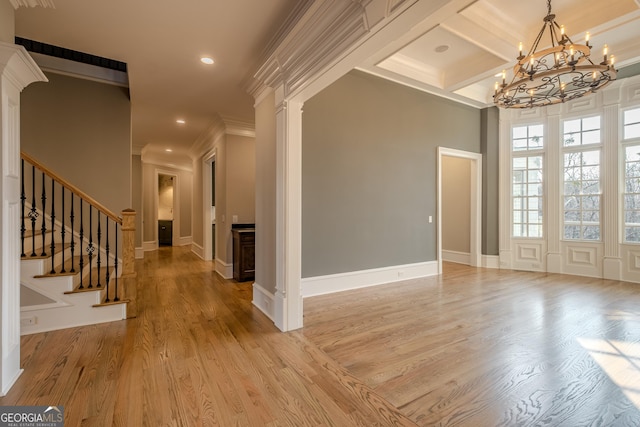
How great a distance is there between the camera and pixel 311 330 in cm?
295

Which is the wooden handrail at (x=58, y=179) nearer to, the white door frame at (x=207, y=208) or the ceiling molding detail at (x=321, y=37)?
the ceiling molding detail at (x=321, y=37)

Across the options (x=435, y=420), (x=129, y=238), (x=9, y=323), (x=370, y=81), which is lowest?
(x=435, y=420)

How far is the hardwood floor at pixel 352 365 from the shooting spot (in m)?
1.74

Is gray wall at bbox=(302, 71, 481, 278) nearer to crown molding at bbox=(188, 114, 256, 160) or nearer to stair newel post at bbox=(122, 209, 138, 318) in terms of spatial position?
crown molding at bbox=(188, 114, 256, 160)

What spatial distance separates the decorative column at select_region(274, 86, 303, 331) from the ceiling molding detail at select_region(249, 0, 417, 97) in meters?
0.27

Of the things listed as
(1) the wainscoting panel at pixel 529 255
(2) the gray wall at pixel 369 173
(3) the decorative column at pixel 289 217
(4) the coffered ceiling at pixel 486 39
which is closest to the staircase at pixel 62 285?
(3) the decorative column at pixel 289 217

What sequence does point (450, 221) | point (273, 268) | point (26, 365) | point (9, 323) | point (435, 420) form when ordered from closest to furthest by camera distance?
point (435, 420) → point (9, 323) → point (26, 365) → point (273, 268) → point (450, 221)

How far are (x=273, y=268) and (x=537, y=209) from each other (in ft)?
18.6

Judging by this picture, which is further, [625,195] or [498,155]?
[498,155]

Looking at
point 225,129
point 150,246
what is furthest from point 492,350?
point 150,246

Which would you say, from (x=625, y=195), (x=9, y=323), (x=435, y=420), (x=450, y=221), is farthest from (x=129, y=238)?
(x=625, y=195)

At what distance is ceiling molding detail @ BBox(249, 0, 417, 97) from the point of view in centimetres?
181

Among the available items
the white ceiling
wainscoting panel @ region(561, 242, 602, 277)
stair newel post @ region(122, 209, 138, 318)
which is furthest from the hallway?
wainscoting panel @ region(561, 242, 602, 277)

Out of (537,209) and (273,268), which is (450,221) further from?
Result: (273,268)
